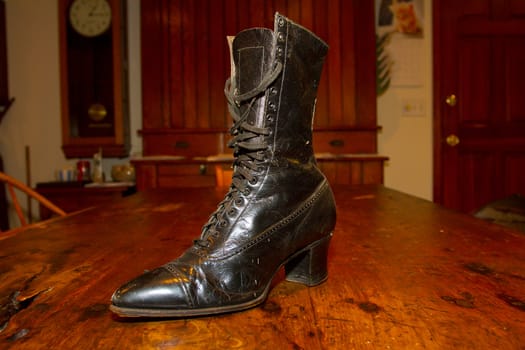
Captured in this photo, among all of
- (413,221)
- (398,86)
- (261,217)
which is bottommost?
(413,221)

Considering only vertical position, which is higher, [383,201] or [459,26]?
[459,26]

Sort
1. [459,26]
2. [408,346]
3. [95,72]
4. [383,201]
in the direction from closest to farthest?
[408,346], [383,201], [95,72], [459,26]

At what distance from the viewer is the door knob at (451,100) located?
293cm

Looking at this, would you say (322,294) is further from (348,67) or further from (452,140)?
(452,140)

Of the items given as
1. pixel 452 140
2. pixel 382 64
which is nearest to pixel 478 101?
pixel 452 140

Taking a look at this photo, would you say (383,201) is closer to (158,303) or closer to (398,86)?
(158,303)

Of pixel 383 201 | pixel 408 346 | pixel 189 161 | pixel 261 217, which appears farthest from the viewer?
pixel 189 161

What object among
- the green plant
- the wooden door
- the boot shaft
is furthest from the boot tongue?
the wooden door

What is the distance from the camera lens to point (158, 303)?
42 centimetres

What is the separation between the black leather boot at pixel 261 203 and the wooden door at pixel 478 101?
2.68 m

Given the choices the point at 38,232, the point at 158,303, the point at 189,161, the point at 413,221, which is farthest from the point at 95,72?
the point at 158,303

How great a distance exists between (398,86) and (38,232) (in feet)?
8.79

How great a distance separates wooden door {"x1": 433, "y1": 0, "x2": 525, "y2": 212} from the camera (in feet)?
9.56

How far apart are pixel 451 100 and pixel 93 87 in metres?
2.63
